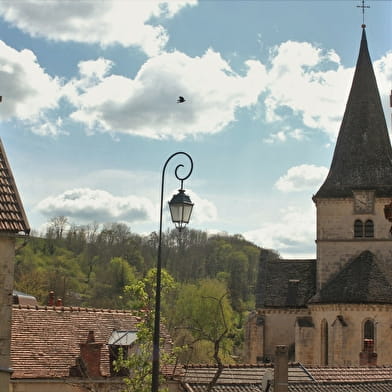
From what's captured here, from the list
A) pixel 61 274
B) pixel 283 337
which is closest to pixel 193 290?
pixel 61 274

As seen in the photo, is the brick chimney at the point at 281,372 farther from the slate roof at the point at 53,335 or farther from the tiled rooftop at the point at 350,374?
the tiled rooftop at the point at 350,374

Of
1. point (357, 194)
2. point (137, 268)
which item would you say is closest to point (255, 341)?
point (357, 194)

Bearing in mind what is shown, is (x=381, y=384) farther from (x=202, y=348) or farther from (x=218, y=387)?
(x=202, y=348)

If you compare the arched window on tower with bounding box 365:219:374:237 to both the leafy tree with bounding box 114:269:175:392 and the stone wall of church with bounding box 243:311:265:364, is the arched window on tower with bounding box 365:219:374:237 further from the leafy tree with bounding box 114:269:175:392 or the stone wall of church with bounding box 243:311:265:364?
the leafy tree with bounding box 114:269:175:392

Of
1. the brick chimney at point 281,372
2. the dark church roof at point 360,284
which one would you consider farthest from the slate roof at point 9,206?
the dark church roof at point 360,284

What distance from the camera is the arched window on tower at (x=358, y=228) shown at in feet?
149

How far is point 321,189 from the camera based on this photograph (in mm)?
46500

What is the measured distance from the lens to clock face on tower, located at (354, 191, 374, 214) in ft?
147

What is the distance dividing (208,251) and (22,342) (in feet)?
305

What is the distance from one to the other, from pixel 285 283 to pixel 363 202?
7.44 meters

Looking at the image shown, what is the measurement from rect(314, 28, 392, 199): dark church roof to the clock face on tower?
1.20 ft

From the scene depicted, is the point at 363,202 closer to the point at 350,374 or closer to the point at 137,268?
the point at 350,374

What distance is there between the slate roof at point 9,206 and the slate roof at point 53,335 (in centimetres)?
820

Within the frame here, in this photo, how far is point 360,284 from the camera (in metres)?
41.4
